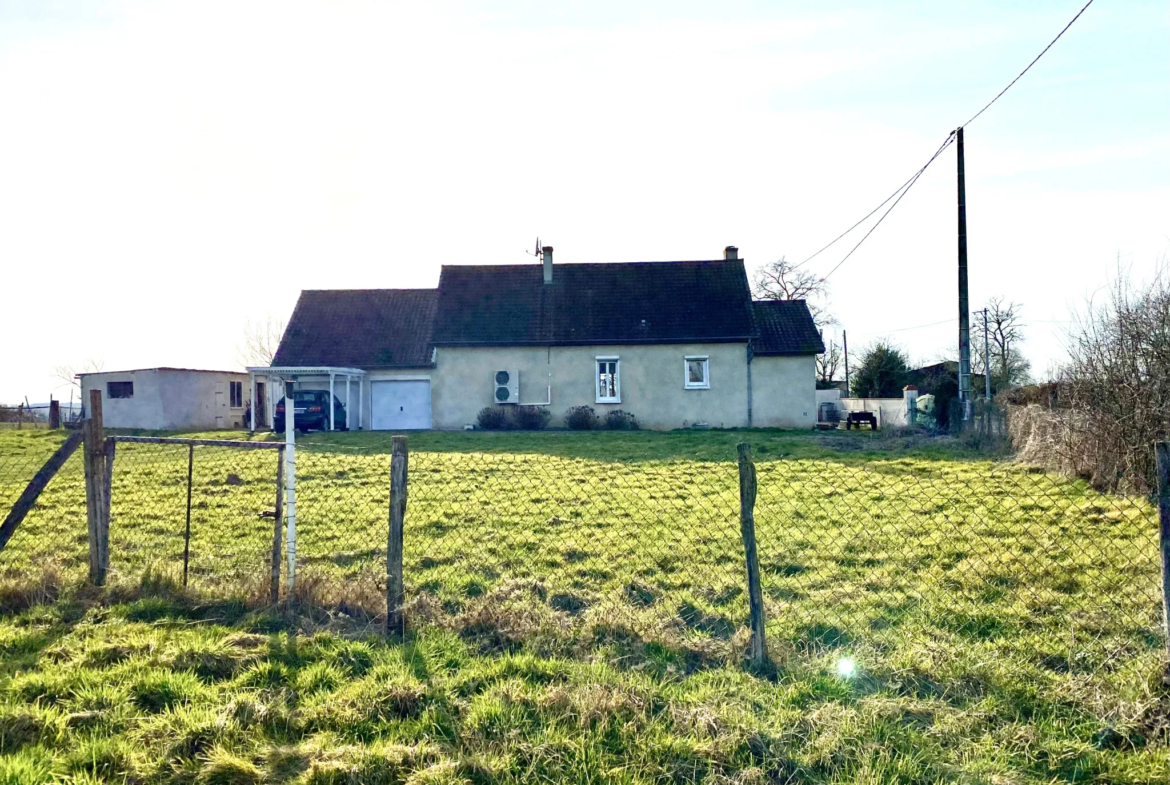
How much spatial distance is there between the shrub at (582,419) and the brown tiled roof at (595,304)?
8.01 feet

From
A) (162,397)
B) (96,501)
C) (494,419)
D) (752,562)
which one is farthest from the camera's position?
(162,397)

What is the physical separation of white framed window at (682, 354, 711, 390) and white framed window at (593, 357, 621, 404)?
234 centimetres

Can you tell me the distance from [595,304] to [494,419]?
587 cm

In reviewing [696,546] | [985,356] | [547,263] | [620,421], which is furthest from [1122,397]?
[985,356]

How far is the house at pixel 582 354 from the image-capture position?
1009 inches

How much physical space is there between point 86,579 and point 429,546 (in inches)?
113

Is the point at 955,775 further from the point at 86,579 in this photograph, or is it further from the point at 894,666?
the point at 86,579

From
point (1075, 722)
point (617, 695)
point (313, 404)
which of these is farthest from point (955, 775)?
point (313, 404)

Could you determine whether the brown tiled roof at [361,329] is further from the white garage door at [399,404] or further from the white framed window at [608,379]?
the white framed window at [608,379]

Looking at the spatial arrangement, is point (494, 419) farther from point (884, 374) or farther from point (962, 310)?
point (884, 374)

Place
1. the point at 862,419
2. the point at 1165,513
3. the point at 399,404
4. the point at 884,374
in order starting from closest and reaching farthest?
the point at 1165,513
the point at 399,404
the point at 862,419
the point at 884,374

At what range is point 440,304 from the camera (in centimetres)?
2745

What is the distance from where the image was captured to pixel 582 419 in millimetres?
24969

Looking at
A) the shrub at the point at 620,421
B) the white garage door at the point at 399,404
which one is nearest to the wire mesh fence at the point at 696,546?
the shrub at the point at 620,421
